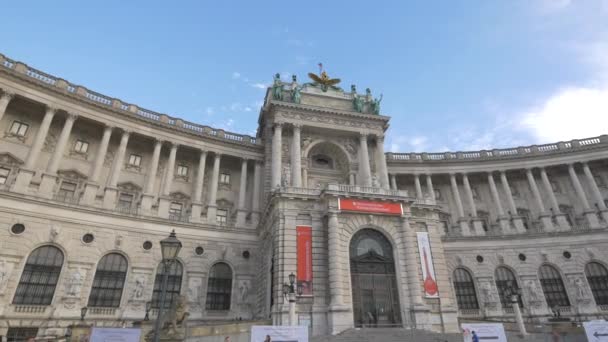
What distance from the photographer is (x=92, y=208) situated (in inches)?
1105

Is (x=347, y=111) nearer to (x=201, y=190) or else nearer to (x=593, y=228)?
(x=201, y=190)

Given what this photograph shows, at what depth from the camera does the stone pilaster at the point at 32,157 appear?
26.3 meters

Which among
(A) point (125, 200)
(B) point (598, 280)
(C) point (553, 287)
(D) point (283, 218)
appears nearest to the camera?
(D) point (283, 218)

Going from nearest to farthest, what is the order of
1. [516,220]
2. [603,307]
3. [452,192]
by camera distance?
1. [603,307]
2. [516,220]
3. [452,192]

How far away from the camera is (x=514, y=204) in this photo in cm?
4159

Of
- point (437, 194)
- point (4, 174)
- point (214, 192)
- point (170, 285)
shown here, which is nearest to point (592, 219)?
point (437, 194)

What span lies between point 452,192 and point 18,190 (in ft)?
148

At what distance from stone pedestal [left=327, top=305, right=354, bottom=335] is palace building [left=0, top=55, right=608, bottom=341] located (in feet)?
0.33

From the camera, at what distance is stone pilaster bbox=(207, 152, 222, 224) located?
33.9 m

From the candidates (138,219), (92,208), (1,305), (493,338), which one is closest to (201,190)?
(138,219)

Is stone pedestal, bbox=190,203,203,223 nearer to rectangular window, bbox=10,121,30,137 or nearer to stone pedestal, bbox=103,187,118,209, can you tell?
stone pedestal, bbox=103,187,118,209

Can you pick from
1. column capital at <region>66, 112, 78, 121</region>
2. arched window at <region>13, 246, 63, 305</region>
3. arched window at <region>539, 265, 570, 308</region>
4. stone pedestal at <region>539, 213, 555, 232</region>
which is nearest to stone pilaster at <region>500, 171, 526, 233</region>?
stone pedestal at <region>539, 213, 555, 232</region>

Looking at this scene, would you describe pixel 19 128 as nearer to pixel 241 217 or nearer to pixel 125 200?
pixel 125 200

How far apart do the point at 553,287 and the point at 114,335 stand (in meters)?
39.2
